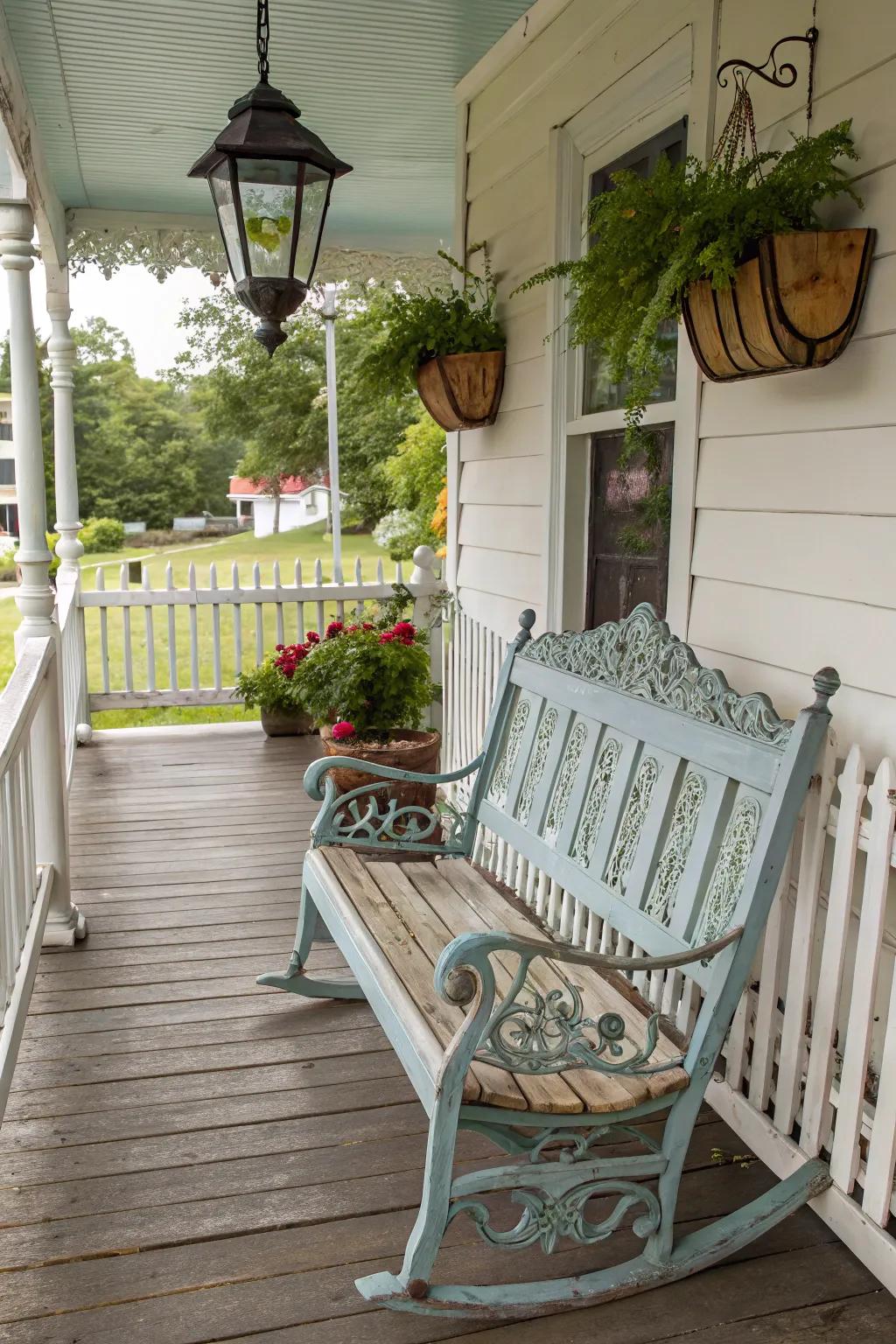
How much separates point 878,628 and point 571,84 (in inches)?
90.5

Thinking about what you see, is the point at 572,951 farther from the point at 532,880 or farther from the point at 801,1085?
the point at 532,880

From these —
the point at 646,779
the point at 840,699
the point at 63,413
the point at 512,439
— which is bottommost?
the point at 646,779

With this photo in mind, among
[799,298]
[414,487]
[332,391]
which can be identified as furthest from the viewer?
[414,487]

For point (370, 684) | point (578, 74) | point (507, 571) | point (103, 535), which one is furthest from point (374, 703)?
point (103, 535)

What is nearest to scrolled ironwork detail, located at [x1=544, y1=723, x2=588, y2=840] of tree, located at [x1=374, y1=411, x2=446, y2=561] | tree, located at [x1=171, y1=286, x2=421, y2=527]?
tree, located at [x1=374, y1=411, x2=446, y2=561]

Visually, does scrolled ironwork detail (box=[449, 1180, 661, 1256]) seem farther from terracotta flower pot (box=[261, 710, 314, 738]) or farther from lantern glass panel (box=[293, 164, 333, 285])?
terracotta flower pot (box=[261, 710, 314, 738])

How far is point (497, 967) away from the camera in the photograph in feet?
7.70

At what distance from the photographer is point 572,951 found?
6.28 feet

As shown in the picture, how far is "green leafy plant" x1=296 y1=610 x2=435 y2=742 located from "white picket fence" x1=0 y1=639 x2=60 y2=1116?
4.41 ft

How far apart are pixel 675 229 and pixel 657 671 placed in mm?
915

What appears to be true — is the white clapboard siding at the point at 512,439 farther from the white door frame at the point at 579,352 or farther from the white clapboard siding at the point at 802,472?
the white clapboard siding at the point at 802,472

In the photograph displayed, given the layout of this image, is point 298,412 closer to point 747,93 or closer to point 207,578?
point 207,578

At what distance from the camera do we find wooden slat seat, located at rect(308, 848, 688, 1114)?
186 cm

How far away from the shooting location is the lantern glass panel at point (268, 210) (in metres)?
2.73
